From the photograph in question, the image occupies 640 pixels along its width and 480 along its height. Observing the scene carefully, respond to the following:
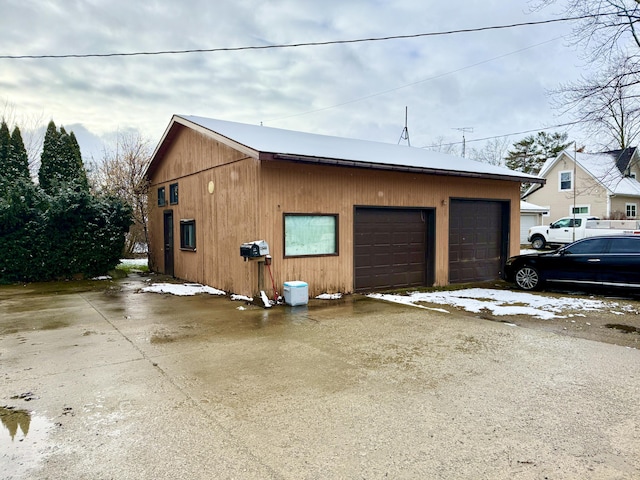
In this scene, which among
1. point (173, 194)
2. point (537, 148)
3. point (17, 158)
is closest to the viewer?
point (173, 194)

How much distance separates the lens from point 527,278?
1002 centimetres

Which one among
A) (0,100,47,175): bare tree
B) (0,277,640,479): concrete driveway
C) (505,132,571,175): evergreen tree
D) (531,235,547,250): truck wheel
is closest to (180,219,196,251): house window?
(0,277,640,479): concrete driveway

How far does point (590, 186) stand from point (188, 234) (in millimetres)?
23817

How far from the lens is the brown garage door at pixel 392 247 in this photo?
30.9 ft

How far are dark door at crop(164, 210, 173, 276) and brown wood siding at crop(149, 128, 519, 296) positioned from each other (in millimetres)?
1041

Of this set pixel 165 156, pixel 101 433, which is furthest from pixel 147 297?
pixel 101 433

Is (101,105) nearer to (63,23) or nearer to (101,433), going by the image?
(63,23)

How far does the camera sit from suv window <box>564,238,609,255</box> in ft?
29.5

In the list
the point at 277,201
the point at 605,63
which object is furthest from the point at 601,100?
the point at 277,201

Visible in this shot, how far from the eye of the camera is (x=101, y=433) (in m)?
2.97

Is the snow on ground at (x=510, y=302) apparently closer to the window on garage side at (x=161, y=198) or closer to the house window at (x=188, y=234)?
the house window at (x=188, y=234)

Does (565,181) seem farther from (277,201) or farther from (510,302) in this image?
(277,201)

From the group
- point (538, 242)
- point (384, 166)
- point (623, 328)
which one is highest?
point (384, 166)

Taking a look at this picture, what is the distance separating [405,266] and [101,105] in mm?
12700
